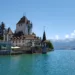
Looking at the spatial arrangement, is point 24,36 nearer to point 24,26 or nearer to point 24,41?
point 24,41

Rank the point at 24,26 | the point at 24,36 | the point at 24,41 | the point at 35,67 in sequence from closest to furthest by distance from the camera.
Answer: the point at 35,67
the point at 24,41
the point at 24,36
the point at 24,26

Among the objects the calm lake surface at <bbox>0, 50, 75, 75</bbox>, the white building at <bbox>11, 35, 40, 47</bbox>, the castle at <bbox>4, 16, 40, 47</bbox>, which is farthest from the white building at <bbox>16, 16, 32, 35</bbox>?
the calm lake surface at <bbox>0, 50, 75, 75</bbox>

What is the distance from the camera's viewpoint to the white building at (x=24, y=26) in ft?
359

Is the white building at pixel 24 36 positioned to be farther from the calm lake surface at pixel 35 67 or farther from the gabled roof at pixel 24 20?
the calm lake surface at pixel 35 67

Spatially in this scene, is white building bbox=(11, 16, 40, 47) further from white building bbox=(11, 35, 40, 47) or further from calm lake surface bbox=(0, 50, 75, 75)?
calm lake surface bbox=(0, 50, 75, 75)

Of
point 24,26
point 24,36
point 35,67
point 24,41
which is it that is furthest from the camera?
point 24,26

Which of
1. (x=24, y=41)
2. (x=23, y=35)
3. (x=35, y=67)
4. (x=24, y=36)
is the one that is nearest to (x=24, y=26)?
(x=23, y=35)

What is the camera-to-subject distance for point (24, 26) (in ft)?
358

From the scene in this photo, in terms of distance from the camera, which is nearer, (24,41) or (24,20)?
(24,41)

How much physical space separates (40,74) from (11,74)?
3932 mm

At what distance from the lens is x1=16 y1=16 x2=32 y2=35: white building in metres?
109

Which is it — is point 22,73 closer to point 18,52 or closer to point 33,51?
point 18,52

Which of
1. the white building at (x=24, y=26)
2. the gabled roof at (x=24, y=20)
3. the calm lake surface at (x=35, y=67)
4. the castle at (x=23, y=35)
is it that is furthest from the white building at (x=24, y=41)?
the calm lake surface at (x=35, y=67)

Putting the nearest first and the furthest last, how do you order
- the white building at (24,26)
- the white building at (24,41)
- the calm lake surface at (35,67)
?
1. the calm lake surface at (35,67)
2. the white building at (24,41)
3. the white building at (24,26)
